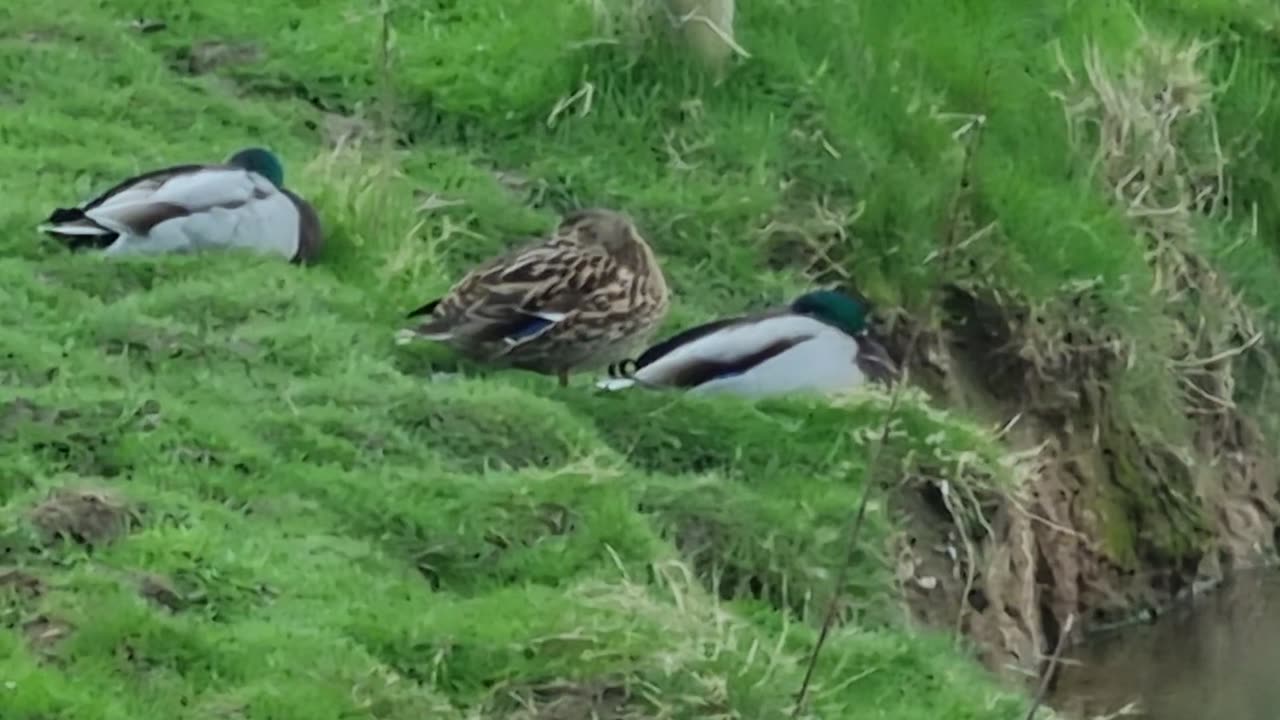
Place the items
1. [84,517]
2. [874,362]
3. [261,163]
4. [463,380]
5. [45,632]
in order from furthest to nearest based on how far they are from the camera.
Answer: [261,163]
[874,362]
[463,380]
[84,517]
[45,632]

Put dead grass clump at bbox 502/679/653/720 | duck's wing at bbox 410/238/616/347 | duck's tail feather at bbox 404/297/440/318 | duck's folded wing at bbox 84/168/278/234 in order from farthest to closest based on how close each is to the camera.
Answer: duck's folded wing at bbox 84/168/278/234
duck's tail feather at bbox 404/297/440/318
duck's wing at bbox 410/238/616/347
dead grass clump at bbox 502/679/653/720

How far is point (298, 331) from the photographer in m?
7.21

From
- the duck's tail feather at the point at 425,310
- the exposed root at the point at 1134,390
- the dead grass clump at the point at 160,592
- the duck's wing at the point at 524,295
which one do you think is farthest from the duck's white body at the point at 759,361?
the dead grass clump at the point at 160,592

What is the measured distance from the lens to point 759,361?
7277mm

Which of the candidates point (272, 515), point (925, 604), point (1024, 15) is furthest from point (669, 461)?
point (1024, 15)

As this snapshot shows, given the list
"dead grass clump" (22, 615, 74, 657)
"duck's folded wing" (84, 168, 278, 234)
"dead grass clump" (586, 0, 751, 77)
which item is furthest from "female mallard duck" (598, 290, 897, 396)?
"dead grass clump" (22, 615, 74, 657)

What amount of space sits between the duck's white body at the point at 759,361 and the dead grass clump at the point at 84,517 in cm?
182

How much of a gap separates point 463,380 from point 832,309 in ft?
3.60

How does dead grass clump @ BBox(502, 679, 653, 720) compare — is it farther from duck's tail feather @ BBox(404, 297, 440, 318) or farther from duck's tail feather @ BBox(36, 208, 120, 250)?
duck's tail feather @ BBox(36, 208, 120, 250)

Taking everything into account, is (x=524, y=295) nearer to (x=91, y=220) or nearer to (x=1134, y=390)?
(x=91, y=220)

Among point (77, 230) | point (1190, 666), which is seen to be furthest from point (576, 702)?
point (1190, 666)

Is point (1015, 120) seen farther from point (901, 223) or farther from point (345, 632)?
point (345, 632)

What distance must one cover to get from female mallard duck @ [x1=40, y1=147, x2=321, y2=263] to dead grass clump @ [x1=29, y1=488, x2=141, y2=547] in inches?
74.4

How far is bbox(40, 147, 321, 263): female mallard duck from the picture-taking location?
7637 millimetres
